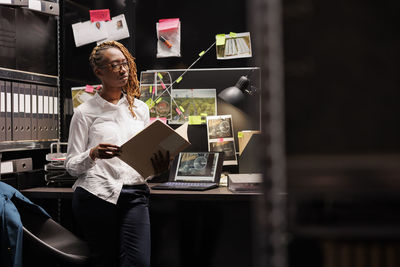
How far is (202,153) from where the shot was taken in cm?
266

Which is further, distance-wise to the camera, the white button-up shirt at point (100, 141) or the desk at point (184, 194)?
the desk at point (184, 194)

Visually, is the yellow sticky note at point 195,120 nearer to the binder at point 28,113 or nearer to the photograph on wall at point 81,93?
the photograph on wall at point 81,93

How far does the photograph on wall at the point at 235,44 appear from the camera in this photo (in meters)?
2.86

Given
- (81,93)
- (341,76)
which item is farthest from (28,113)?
(341,76)

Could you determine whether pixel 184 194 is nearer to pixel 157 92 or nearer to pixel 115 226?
pixel 115 226

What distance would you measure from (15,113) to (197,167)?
1089 millimetres

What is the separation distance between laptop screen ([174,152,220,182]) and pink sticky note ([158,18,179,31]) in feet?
2.87

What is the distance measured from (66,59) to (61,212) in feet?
3.43

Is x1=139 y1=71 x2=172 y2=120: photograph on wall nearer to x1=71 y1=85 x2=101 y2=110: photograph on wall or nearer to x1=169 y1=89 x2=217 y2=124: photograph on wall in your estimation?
x1=169 y1=89 x2=217 y2=124: photograph on wall

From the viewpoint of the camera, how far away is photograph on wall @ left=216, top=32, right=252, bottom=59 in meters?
2.86

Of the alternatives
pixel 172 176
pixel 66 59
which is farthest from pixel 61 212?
pixel 66 59

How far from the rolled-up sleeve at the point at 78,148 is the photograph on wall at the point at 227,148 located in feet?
3.29

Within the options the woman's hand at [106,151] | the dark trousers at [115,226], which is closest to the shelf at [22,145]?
the dark trousers at [115,226]

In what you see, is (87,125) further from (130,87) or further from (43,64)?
(43,64)
